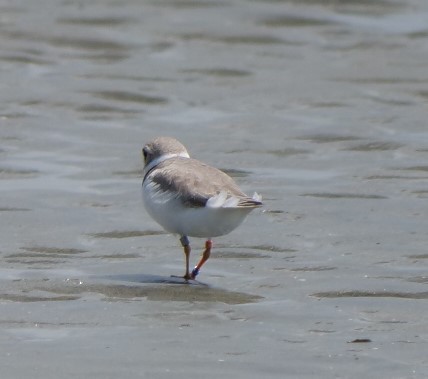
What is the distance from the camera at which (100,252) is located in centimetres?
743

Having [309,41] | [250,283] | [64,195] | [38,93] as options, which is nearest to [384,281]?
[250,283]

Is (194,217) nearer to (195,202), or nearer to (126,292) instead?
(195,202)

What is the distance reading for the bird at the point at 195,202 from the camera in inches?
262

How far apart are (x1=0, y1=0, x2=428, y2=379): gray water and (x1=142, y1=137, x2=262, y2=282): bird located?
0.29 meters

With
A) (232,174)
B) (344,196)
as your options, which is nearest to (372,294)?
(344,196)

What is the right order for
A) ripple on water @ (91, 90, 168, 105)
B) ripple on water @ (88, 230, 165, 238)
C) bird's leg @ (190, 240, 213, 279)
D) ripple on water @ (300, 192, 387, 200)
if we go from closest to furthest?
bird's leg @ (190, 240, 213, 279) < ripple on water @ (88, 230, 165, 238) < ripple on water @ (300, 192, 387, 200) < ripple on water @ (91, 90, 168, 105)

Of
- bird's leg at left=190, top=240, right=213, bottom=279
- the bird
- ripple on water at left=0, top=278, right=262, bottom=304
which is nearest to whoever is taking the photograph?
ripple on water at left=0, top=278, right=262, bottom=304

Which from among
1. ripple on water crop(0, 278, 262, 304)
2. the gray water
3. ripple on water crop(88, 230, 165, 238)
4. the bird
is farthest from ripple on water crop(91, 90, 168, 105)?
ripple on water crop(0, 278, 262, 304)

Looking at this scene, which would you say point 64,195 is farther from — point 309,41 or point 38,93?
point 309,41

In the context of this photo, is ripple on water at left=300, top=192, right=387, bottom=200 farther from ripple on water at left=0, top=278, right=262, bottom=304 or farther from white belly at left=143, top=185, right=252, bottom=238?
ripple on water at left=0, top=278, right=262, bottom=304

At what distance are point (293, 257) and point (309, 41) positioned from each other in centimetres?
647

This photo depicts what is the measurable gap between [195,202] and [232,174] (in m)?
Answer: 2.60

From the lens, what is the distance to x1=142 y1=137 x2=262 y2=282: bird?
6652 millimetres

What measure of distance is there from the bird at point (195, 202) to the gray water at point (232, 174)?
0.97 ft
